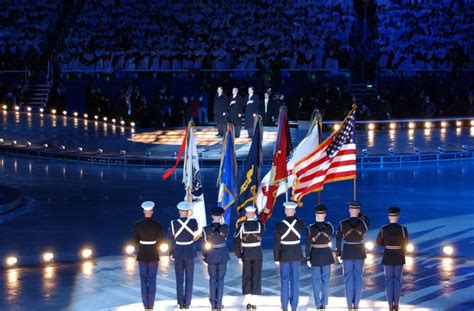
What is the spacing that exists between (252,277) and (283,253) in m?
0.50

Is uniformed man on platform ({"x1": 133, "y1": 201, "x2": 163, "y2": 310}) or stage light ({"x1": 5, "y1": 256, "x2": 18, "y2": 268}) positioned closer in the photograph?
uniformed man on platform ({"x1": 133, "y1": 201, "x2": 163, "y2": 310})

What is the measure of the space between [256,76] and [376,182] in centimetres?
1419

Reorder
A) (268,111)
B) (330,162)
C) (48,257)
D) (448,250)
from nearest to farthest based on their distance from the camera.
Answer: (330,162) → (48,257) → (448,250) → (268,111)

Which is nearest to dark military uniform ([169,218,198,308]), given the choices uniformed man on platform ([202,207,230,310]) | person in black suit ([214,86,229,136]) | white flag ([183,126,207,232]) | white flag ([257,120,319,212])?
uniformed man on platform ([202,207,230,310])

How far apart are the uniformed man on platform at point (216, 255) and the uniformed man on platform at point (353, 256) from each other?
1.37 meters

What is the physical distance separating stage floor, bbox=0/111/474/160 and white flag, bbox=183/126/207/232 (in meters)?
11.7

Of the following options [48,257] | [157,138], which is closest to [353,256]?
[48,257]

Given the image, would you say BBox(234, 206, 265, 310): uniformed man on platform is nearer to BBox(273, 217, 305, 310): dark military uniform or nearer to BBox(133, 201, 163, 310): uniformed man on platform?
BBox(273, 217, 305, 310): dark military uniform

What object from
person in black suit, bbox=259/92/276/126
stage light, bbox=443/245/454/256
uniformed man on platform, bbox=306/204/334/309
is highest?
person in black suit, bbox=259/92/276/126

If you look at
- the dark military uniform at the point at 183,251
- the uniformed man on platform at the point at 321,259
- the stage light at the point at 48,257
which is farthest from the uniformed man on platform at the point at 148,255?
the stage light at the point at 48,257

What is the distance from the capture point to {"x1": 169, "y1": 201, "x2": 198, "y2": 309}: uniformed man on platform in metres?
11.7

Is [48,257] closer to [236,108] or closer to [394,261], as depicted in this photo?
[394,261]

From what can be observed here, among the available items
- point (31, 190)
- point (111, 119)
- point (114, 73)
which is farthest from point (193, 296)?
point (114, 73)

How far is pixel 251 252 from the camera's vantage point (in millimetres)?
11758
